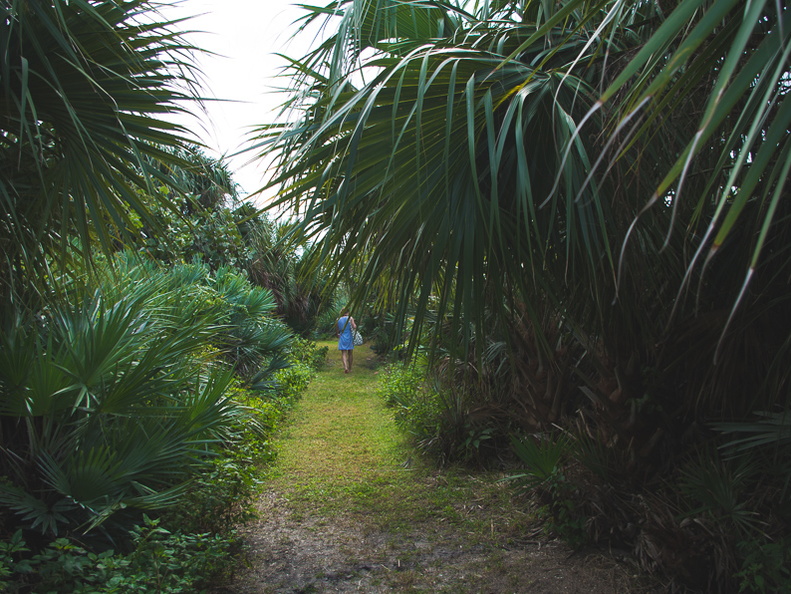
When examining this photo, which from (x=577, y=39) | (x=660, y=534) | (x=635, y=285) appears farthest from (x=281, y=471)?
(x=577, y=39)

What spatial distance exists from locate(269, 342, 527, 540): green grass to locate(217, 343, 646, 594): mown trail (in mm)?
12

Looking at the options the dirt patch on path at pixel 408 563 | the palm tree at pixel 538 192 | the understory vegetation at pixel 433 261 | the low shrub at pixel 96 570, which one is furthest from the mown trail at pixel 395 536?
the palm tree at pixel 538 192

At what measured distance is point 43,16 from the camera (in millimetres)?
2334

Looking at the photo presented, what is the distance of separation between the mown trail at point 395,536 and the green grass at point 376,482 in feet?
0.04

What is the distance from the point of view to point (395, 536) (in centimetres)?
443

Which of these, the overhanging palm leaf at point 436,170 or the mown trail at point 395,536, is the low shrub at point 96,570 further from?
the overhanging palm leaf at point 436,170

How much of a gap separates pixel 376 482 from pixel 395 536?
1.28 metres

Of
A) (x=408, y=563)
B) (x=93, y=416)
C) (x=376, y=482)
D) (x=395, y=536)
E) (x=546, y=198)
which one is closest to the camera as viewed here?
(x=546, y=198)

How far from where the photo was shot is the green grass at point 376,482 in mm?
4773

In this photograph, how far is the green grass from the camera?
4773mm

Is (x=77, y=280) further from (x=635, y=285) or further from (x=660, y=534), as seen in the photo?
(x=660, y=534)

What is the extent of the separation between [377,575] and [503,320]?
6.85ft

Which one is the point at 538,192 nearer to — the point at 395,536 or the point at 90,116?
the point at 90,116

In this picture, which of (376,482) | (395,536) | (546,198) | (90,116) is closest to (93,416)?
(90,116)
